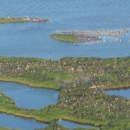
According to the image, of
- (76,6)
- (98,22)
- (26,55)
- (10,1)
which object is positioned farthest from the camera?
(10,1)

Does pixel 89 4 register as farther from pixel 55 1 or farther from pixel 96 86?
pixel 96 86

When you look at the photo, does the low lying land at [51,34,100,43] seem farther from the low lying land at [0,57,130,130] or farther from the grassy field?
the low lying land at [0,57,130,130]

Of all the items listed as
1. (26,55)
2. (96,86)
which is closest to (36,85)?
(96,86)

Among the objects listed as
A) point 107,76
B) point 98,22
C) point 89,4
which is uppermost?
point 89,4

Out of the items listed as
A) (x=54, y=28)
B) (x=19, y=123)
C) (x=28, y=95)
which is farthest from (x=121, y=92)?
(x=54, y=28)

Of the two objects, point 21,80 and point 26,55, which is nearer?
point 21,80

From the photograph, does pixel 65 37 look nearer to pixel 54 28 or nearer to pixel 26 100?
pixel 54 28
